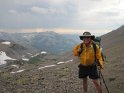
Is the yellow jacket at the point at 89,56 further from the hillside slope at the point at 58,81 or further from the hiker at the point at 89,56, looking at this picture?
the hillside slope at the point at 58,81

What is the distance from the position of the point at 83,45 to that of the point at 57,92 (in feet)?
28.8

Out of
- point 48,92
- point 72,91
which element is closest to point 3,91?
point 48,92

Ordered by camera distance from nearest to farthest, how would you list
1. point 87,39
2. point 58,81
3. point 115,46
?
1. point 87,39
2. point 58,81
3. point 115,46

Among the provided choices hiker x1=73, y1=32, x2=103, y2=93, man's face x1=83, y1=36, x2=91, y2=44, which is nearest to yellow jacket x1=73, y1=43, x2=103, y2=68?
hiker x1=73, y1=32, x2=103, y2=93

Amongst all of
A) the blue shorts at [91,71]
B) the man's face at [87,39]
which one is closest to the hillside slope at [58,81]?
the blue shorts at [91,71]

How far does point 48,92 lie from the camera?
24.6 metres

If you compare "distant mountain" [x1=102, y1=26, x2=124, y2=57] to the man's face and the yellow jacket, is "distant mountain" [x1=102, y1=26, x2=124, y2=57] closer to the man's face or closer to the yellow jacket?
the yellow jacket

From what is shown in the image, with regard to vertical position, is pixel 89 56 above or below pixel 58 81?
above

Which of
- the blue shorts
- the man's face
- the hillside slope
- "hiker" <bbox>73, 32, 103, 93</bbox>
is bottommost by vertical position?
the hillside slope

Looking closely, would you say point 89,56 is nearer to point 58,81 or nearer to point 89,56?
point 89,56

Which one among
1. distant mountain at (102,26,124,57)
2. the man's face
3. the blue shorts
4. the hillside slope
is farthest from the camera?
distant mountain at (102,26,124,57)

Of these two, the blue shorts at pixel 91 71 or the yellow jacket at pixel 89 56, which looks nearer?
the yellow jacket at pixel 89 56

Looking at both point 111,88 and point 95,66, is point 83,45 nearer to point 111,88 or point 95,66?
point 95,66

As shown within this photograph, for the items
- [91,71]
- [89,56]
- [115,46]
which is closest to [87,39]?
[89,56]
